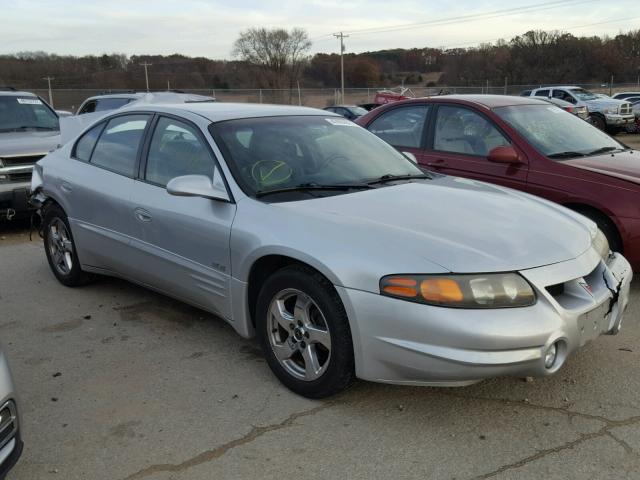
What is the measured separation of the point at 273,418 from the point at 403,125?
404 centimetres

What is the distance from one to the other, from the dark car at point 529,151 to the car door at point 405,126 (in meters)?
0.01

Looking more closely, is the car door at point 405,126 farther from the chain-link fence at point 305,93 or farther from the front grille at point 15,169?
the chain-link fence at point 305,93

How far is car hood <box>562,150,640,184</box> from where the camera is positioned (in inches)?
189

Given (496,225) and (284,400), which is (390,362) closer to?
(284,400)

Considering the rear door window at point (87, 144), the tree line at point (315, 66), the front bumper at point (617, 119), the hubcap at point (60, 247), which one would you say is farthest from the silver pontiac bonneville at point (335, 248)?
the tree line at point (315, 66)

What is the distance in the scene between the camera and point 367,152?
4176 mm

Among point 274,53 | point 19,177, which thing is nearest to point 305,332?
point 19,177

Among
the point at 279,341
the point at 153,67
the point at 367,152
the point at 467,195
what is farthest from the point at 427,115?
the point at 153,67

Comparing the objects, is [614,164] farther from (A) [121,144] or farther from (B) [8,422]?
(B) [8,422]

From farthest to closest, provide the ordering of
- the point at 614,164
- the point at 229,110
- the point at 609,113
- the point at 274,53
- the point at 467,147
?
1. the point at 274,53
2. the point at 609,113
3. the point at 467,147
4. the point at 614,164
5. the point at 229,110

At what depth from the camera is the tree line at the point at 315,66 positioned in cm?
5406

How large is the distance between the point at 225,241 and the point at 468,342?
1.51 m

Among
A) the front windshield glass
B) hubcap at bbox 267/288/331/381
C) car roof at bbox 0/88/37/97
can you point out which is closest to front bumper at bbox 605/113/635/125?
the front windshield glass

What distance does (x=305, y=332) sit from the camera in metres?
3.12
